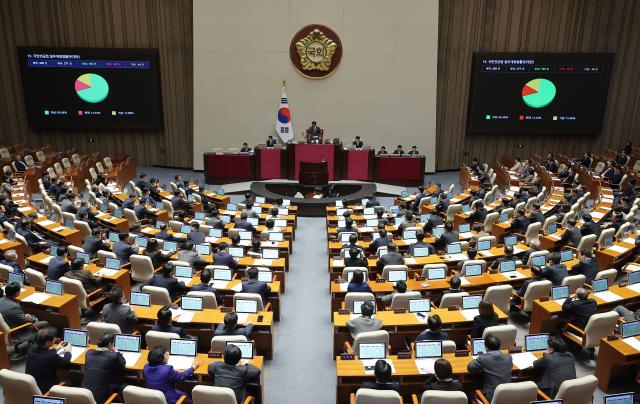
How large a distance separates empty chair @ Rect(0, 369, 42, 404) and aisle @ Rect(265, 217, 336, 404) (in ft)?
9.42

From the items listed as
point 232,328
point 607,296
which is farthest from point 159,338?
point 607,296

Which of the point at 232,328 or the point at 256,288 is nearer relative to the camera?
the point at 232,328

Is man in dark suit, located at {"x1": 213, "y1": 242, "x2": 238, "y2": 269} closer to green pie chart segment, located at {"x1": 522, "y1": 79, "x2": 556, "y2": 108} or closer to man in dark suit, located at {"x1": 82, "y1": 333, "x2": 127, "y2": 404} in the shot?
man in dark suit, located at {"x1": 82, "y1": 333, "x2": 127, "y2": 404}

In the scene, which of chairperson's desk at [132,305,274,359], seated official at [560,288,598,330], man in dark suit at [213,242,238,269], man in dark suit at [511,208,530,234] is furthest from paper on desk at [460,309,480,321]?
man in dark suit at [511,208,530,234]

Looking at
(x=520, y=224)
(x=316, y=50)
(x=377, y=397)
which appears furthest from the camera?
(x=316, y=50)

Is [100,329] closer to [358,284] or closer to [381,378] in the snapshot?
[381,378]

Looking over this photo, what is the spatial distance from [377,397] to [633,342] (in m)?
3.95

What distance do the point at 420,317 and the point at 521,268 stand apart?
325 cm

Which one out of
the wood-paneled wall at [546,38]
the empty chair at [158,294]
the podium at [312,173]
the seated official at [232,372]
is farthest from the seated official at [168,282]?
the wood-paneled wall at [546,38]

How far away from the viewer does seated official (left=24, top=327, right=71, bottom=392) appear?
5973mm

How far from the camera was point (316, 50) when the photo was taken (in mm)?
21047

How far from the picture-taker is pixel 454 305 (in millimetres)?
7934

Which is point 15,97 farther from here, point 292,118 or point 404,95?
point 404,95

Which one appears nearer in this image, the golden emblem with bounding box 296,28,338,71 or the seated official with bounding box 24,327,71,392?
the seated official with bounding box 24,327,71,392
